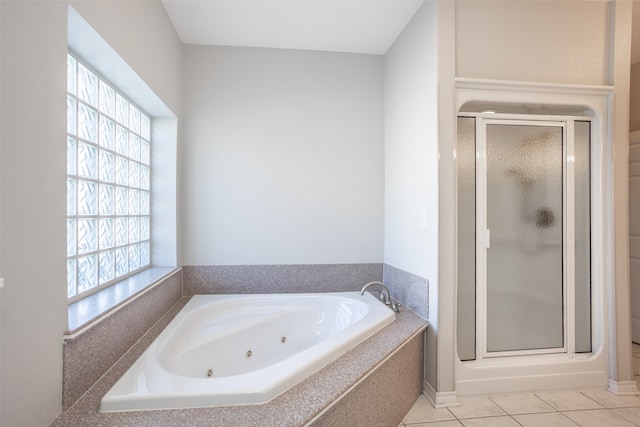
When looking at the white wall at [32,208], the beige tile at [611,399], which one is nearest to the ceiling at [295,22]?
the white wall at [32,208]

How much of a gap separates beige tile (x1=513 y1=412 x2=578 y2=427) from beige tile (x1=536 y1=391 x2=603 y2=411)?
10 cm

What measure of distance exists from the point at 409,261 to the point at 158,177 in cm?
192

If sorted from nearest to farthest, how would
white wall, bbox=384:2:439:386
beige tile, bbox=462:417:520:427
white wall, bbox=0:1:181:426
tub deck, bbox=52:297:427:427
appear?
white wall, bbox=0:1:181:426
tub deck, bbox=52:297:427:427
beige tile, bbox=462:417:520:427
white wall, bbox=384:2:439:386

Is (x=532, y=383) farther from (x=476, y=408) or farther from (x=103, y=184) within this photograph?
(x=103, y=184)

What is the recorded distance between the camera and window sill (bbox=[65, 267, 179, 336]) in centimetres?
129

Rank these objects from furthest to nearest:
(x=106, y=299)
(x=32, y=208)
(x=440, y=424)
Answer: (x=440, y=424) → (x=106, y=299) → (x=32, y=208)

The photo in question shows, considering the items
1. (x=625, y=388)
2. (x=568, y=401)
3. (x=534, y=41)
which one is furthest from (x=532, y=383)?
(x=534, y=41)

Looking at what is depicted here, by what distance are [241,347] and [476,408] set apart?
1448mm

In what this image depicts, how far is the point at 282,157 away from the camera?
2.73m

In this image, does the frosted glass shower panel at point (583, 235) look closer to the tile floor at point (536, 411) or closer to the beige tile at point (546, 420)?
the tile floor at point (536, 411)

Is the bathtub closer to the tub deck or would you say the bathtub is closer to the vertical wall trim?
the tub deck

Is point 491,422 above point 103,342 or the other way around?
the other way around

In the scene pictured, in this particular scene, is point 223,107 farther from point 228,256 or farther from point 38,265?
point 38,265

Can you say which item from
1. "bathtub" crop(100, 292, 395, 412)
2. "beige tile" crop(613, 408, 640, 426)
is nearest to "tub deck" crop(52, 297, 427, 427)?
"bathtub" crop(100, 292, 395, 412)
